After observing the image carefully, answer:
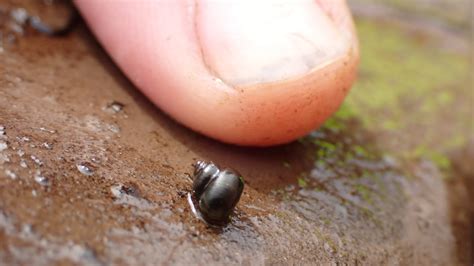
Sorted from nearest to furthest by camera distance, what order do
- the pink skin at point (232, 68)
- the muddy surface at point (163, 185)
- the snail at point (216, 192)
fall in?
1. the muddy surface at point (163, 185)
2. the snail at point (216, 192)
3. the pink skin at point (232, 68)

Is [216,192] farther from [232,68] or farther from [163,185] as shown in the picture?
[232,68]

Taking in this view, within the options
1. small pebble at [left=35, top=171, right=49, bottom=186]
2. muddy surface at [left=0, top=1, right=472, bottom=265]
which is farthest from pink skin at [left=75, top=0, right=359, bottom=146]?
small pebble at [left=35, top=171, right=49, bottom=186]

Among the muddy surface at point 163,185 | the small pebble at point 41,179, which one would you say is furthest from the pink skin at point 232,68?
the small pebble at point 41,179

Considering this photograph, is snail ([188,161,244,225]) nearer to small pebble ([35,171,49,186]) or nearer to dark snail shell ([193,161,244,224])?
dark snail shell ([193,161,244,224])

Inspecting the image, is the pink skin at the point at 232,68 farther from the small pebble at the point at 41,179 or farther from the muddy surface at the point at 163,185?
the small pebble at the point at 41,179

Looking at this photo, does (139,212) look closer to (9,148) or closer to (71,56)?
(9,148)

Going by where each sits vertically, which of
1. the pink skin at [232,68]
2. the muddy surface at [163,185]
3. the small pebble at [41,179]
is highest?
the pink skin at [232,68]
